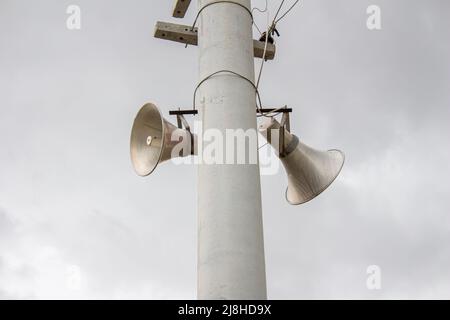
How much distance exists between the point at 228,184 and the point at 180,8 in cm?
213

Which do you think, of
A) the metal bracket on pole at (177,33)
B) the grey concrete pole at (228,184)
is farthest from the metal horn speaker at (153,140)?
the metal bracket on pole at (177,33)

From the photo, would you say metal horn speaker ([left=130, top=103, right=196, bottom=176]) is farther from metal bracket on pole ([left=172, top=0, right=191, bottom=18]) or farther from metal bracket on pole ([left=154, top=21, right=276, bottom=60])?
metal bracket on pole ([left=172, top=0, right=191, bottom=18])

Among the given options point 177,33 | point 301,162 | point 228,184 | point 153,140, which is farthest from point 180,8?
point 228,184

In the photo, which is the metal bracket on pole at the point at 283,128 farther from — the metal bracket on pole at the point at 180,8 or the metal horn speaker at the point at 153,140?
the metal bracket on pole at the point at 180,8

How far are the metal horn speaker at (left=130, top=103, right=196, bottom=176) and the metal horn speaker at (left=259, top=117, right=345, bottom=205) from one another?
0.61 metres

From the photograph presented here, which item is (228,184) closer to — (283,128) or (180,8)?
(283,128)

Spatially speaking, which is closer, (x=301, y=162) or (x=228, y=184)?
(x=228, y=184)

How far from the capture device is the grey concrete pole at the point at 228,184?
13.3 feet

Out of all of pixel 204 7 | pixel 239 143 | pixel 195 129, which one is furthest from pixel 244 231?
pixel 204 7

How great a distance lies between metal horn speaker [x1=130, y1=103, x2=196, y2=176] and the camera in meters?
4.84

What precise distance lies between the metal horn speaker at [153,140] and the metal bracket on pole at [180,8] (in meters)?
1.20

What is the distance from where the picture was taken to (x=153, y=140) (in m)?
5.18

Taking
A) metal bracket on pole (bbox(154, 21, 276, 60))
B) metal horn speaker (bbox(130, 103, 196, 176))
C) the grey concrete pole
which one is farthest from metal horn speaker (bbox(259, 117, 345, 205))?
metal bracket on pole (bbox(154, 21, 276, 60))
